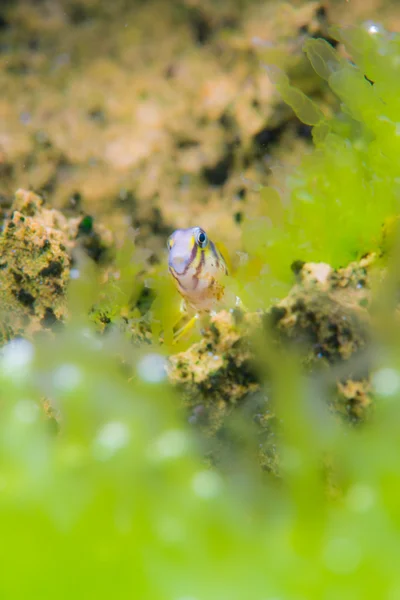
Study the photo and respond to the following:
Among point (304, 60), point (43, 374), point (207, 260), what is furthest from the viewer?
point (304, 60)

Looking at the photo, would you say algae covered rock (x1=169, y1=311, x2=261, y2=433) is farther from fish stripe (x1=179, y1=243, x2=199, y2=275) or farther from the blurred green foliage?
fish stripe (x1=179, y1=243, x2=199, y2=275)

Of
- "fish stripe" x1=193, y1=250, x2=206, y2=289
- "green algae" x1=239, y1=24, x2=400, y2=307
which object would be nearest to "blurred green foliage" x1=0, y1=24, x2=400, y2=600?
"green algae" x1=239, y1=24, x2=400, y2=307

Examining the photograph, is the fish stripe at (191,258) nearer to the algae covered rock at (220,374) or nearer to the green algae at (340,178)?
the green algae at (340,178)

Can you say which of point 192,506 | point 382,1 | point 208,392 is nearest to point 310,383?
point 208,392

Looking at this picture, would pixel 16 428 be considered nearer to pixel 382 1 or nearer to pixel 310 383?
pixel 310 383

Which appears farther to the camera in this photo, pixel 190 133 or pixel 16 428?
pixel 190 133

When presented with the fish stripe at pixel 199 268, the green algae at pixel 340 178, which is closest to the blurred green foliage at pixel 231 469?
the green algae at pixel 340 178

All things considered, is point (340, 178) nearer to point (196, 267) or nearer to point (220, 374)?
point (196, 267)
